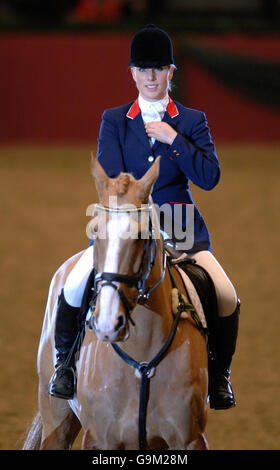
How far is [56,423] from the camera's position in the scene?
3443 mm

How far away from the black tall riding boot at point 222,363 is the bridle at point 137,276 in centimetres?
62

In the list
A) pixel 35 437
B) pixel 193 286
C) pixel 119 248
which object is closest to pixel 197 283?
pixel 193 286

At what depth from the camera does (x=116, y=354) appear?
9.11 ft

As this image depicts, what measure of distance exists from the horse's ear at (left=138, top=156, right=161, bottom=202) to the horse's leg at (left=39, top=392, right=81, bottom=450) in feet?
4.48

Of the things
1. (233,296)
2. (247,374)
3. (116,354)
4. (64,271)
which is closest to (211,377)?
(233,296)

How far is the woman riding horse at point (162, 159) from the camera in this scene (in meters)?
2.89

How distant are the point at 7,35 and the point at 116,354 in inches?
579

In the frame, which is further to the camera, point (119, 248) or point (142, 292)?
point (142, 292)

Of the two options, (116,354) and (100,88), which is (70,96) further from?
(116,354)

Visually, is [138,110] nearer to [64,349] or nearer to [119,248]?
[119,248]

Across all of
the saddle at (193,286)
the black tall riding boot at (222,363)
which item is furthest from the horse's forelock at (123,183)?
the black tall riding boot at (222,363)

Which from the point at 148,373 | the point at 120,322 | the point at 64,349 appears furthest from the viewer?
the point at 64,349

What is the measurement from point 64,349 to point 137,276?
831 millimetres

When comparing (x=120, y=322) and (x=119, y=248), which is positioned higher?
(x=119, y=248)
